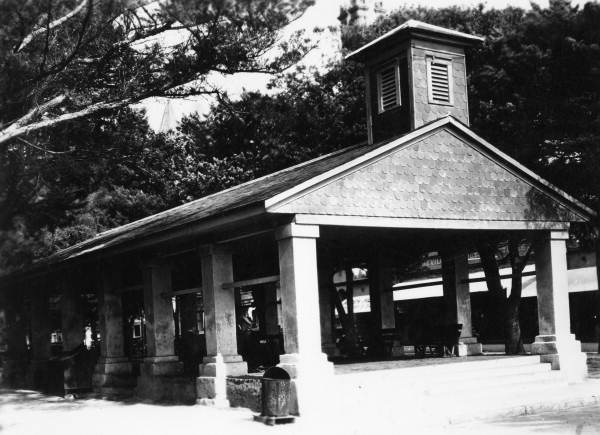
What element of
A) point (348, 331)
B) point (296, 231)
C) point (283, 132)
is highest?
point (283, 132)

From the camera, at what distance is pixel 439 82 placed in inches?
707

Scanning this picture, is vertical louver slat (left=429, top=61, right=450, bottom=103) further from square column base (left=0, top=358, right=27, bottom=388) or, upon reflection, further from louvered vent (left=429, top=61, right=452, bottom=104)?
square column base (left=0, top=358, right=27, bottom=388)

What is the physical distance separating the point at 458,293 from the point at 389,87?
5.83 meters

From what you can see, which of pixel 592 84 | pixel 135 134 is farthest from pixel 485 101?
pixel 135 134

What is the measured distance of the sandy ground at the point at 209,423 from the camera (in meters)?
11.6

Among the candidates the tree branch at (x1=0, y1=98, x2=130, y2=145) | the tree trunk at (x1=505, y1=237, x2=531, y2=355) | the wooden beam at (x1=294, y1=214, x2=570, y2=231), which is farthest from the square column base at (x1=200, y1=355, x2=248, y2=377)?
the tree trunk at (x1=505, y1=237, x2=531, y2=355)

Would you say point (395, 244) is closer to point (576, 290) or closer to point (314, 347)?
point (314, 347)

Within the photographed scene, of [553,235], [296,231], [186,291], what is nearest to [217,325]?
[186,291]

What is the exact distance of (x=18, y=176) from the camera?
19.5 meters

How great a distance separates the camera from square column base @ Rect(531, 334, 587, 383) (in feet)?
54.8

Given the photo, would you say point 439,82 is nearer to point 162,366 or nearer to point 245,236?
point 245,236

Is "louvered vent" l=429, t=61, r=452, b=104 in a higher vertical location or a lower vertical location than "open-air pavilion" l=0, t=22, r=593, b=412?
higher

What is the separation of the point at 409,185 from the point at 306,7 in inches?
163

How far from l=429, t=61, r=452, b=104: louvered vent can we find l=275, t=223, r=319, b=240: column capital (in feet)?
19.3
